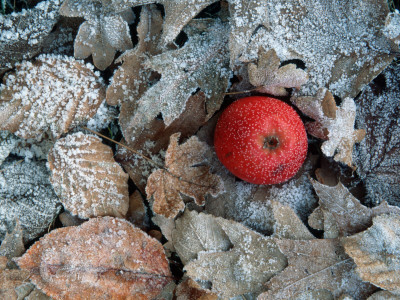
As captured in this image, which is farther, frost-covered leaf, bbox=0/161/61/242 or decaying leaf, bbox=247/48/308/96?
frost-covered leaf, bbox=0/161/61/242

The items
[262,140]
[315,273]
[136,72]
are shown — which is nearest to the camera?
[262,140]

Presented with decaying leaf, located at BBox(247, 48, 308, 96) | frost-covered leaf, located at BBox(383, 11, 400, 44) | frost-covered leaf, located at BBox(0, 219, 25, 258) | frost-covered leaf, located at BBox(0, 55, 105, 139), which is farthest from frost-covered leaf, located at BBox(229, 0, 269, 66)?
frost-covered leaf, located at BBox(0, 219, 25, 258)

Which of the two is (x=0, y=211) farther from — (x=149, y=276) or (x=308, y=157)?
(x=308, y=157)

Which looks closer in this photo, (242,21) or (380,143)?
(242,21)

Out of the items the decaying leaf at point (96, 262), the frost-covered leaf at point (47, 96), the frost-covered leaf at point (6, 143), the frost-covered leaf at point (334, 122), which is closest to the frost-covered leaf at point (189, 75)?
the frost-covered leaf at point (47, 96)

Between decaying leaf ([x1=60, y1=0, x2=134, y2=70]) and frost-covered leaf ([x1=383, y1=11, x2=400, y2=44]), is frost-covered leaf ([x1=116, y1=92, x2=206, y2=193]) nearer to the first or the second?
decaying leaf ([x1=60, y1=0, x2=134, y2=70])

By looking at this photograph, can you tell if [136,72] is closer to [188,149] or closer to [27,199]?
[188,149]

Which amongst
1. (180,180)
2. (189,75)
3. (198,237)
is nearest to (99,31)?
(189,75)
